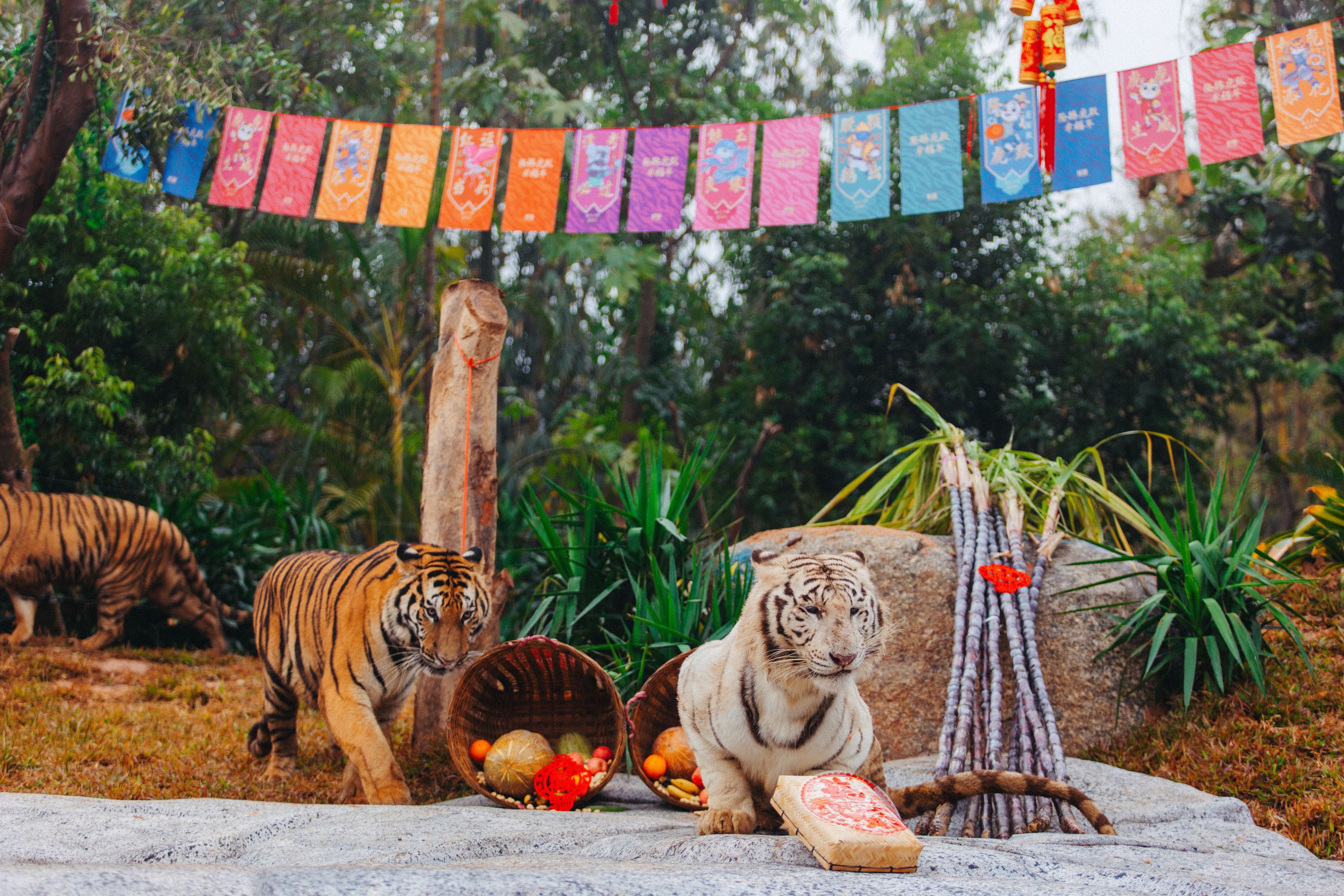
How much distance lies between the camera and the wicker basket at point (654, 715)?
3.90m

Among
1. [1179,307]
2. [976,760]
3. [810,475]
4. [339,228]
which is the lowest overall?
[976,760]

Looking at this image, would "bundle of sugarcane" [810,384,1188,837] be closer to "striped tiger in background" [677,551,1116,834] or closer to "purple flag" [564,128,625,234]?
"striped tiger in background" [677,551,1116,834]

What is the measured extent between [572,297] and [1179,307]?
395 inches

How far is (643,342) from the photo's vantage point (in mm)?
14328

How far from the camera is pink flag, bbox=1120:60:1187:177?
608 centimetres

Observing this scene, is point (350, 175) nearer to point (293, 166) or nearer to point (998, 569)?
point (293, 166)

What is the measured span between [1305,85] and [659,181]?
3821 mm

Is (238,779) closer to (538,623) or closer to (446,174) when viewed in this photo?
(538,623)

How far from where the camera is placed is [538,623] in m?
5.17

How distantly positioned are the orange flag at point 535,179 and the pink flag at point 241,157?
1.68 meters

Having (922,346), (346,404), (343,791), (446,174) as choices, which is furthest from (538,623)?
(922,346)

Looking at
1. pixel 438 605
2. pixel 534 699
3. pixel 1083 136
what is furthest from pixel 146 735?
pixel 1083 136

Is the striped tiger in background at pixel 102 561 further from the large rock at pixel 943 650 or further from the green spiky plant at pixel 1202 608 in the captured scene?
the green spiky plant at pixel 1202 608

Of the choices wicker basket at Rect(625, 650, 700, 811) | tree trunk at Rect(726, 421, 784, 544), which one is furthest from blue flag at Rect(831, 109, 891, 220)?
wicker basket at Rect(625, 650, 700, 811)
